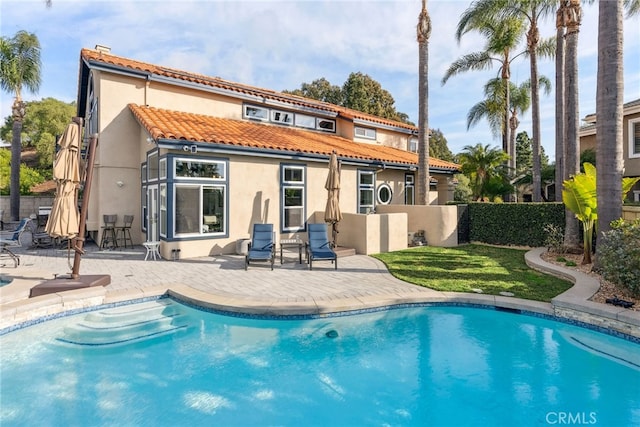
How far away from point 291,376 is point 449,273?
690 centimetres

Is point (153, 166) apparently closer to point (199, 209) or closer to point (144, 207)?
point (144, 207)

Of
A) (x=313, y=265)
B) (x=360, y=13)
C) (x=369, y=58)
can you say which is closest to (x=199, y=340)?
(x=313, y=265)

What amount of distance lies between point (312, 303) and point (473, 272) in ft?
19.7

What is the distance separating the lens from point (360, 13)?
15867 mm

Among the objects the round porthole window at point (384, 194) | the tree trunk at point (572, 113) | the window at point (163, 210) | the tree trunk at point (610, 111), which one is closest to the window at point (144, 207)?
the window at point (163, 210)

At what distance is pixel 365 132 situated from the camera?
23859mm

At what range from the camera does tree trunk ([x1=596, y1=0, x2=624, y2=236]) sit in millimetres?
9742

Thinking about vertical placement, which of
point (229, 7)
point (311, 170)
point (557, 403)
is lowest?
point (557, 403)

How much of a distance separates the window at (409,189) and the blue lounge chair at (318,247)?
10026mm

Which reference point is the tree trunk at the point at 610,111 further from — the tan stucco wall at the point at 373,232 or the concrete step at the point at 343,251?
the concrete step at the point at 343,251

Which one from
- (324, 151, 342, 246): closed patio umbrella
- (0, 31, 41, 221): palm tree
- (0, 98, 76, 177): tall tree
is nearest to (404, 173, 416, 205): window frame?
(324, 151, 342, 246): closed patio umbrella

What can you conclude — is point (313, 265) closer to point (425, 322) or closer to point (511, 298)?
point (425, 322)

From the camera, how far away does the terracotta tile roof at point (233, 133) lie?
12.9 metres

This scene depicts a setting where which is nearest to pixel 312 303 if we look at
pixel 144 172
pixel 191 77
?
pixel 144 172
